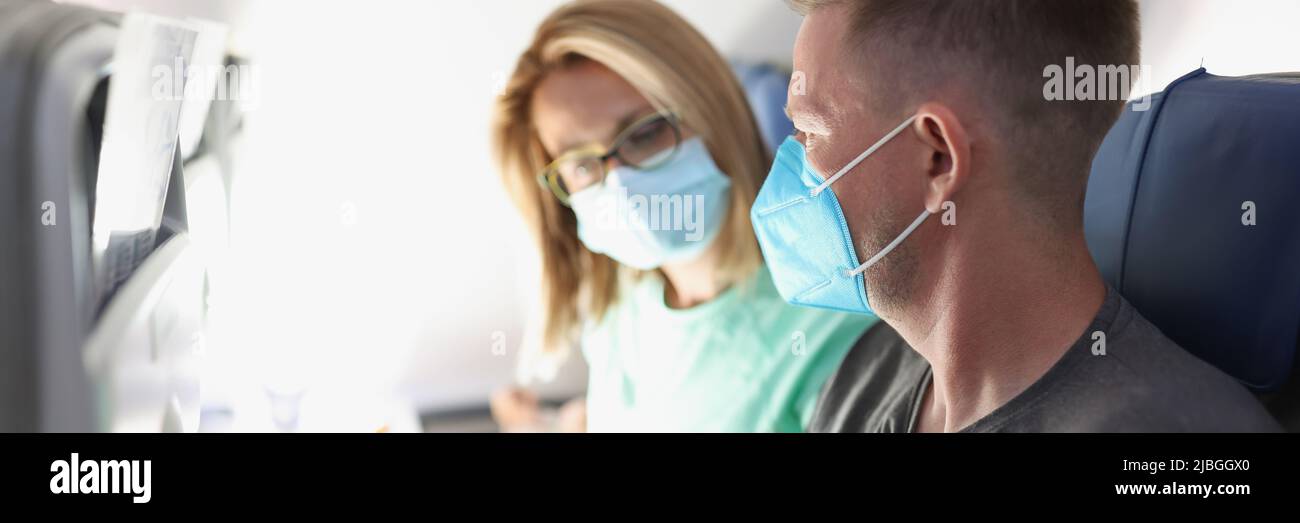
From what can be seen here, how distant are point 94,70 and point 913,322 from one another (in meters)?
0.71

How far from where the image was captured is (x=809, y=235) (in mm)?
873

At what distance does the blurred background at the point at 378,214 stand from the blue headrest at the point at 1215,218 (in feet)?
3.62

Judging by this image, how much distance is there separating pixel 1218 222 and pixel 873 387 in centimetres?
41

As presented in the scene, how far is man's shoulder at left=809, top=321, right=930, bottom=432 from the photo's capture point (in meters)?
0.98

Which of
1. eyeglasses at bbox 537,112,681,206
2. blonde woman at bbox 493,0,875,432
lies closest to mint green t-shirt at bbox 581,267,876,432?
blonde woman at bbox 493,0,875,432

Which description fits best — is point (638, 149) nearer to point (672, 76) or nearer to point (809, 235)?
point (672, 76)

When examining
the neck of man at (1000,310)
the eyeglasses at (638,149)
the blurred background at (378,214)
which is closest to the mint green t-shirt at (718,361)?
the eyeglasses at (638,149)

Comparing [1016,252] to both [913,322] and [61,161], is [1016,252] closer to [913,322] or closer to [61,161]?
[913,322]

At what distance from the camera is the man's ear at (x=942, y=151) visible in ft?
2.49

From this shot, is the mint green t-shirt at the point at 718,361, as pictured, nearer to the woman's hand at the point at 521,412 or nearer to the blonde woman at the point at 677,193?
the blonde woman at the point at 677,193

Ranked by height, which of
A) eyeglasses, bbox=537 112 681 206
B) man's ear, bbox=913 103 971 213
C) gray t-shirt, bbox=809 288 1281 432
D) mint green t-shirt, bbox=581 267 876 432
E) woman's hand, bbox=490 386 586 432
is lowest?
woman's hand, bbox=490 386 586 432

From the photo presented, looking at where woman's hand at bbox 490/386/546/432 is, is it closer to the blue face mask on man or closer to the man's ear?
the blue face mask on man

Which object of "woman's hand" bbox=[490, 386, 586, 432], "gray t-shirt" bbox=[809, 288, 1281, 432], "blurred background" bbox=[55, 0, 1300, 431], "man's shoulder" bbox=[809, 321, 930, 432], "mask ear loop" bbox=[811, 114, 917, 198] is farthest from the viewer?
"woman's hand" bbox=[490, 386, 586, 432]

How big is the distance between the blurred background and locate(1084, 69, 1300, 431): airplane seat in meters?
1.11
